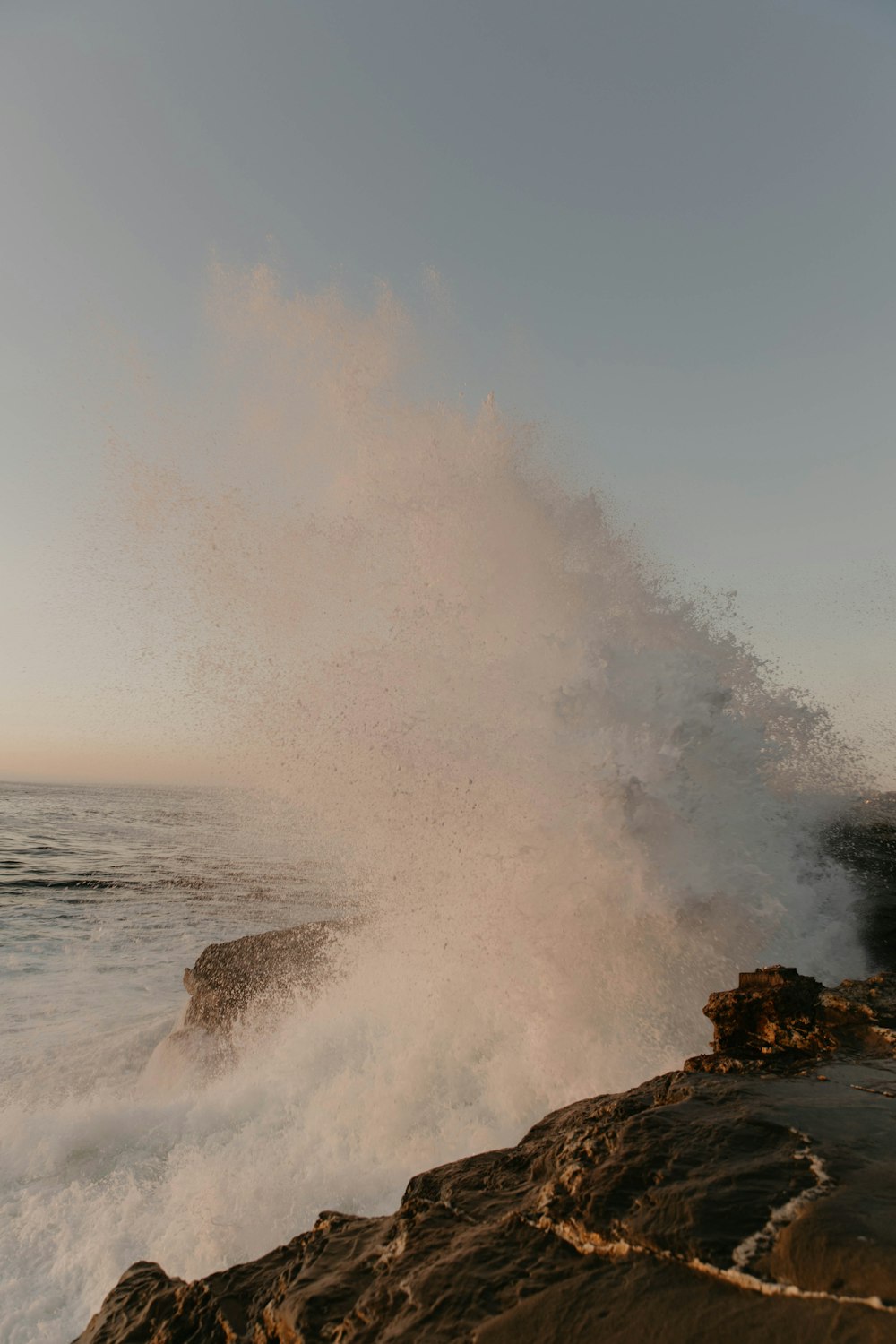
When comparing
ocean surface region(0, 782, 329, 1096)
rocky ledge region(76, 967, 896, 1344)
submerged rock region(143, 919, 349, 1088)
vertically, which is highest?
rocky ledge region(76, 967, 896, 1344)

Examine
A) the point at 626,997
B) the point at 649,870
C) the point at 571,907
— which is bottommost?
the point at 626,997

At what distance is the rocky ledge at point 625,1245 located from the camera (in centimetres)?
177

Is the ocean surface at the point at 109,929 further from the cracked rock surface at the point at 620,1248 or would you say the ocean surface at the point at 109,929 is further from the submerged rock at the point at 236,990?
the cracked rock surface at the point at 620,1248

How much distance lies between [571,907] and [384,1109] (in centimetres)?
280

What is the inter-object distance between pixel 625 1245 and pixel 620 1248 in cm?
2

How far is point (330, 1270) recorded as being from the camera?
2.52m

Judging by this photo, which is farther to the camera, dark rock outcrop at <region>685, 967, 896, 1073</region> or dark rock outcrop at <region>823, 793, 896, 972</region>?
dark rock outcrop at <region>823, 793, 896, 972</region>

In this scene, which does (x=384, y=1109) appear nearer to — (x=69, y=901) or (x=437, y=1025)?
(x=437, y=1025)

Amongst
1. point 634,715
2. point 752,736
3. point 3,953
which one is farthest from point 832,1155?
point 3,953

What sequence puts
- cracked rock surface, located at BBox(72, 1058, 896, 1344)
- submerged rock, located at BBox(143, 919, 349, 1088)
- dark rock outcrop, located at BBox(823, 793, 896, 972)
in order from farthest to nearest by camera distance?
submerged rock, located at BBox(143, 919, 349, 1088) → dark rock outcrop, located at BBox(823, 793, 896, 972) → cracked rock surface, located at BBox(72, 1058, 896, 1344)

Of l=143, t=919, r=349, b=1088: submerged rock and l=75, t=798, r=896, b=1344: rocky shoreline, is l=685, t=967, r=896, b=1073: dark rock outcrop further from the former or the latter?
l=143, t=919, r=349, b=1088: submerged rock

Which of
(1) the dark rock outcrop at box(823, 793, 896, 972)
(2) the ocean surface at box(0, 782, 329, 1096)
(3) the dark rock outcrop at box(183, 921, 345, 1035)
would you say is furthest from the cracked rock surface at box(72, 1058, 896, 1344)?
(2) the ocean surface at box(0, 782, 329, 1096)

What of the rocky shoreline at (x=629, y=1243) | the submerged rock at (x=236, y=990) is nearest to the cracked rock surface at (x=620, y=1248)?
the rocky shoreline at (x=629, y=1243)

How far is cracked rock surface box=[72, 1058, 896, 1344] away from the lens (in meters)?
1.77
